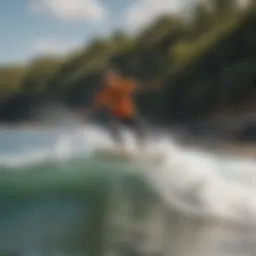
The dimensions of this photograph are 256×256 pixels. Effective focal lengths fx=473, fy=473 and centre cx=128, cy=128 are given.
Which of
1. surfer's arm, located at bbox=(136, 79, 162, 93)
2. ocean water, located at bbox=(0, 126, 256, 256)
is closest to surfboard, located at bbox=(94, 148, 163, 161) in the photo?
ocean water, located at bbox=(0, 126, 256, 256)

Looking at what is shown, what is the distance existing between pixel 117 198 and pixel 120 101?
0.92ft

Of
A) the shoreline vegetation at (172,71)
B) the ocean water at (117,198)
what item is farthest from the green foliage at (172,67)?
the ocean water at (117,198)

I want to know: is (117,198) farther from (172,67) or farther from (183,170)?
(172,67)

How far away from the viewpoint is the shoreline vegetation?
1.35m

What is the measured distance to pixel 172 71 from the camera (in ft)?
4.51

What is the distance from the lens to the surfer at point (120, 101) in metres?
1.37

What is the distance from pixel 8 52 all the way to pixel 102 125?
36cm

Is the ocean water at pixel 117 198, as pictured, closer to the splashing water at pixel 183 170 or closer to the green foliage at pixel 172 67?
the splashing water at pixel 183 170

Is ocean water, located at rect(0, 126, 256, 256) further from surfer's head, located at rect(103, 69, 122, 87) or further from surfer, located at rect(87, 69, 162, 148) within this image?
surfer's head, located at rect(103, 69, 122, 87)

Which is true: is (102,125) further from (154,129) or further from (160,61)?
(160,61)

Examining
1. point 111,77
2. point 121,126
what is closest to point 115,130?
point 121,126

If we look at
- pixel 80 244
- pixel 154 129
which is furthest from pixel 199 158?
pixel 80 244

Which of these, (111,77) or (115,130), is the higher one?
(111,77)

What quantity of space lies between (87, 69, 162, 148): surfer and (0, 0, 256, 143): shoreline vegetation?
0.02m
